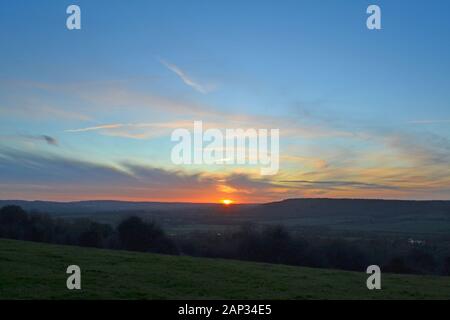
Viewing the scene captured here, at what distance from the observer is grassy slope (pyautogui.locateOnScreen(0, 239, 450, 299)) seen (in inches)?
718

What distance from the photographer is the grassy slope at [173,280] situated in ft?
59.8

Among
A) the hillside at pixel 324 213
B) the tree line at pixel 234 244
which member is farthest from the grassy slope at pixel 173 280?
the hillside at pixel 324 213

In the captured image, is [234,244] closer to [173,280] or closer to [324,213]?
[173,280]

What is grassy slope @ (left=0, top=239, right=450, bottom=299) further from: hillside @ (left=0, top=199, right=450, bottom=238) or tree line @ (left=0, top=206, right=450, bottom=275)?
hillside @ (left=0, top=199, right=450, bottom=238)

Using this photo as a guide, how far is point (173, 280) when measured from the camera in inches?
859

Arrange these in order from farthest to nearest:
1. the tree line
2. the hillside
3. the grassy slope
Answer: the hillside → the tree line → the grassy slope

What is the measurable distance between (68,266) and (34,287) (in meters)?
6.34

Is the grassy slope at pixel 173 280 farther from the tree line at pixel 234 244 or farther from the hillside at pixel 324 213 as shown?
the hillside at pixel 324 213

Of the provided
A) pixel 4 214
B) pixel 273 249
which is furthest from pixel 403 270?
pixel 4 214

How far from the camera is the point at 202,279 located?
22.4 metres

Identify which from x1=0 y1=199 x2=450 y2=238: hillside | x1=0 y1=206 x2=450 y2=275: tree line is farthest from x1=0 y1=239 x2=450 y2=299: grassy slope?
x1=0 y1=199 x2=450 y2=238: hillside

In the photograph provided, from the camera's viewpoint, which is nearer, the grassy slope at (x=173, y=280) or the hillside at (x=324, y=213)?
the grassy slope at (x=173, y=280)

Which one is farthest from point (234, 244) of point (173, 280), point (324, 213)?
point (324, 213)
